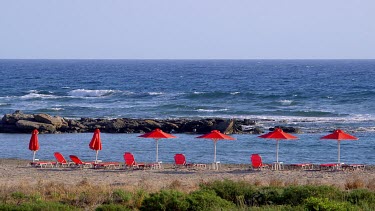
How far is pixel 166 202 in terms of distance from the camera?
12406 millimetres

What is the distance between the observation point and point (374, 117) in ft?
135

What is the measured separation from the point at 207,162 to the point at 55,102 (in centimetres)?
3081

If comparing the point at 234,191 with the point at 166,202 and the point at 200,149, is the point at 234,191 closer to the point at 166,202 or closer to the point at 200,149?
the point at 166,202

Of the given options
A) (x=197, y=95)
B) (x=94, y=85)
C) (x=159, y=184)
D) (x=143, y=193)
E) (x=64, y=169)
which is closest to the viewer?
(x=143, y=193)

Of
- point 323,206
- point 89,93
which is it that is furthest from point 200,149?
point 89,93

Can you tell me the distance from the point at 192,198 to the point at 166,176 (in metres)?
7.91

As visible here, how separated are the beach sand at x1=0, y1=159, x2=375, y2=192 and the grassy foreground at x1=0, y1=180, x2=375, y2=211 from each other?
2.96 meters

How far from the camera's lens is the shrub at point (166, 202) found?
12277 millimetres

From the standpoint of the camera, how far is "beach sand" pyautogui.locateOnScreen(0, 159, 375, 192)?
1847cm

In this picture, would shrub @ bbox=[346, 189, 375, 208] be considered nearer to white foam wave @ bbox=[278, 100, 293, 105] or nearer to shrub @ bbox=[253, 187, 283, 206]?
shrub @ bbox=[253, 187, 283, 206]

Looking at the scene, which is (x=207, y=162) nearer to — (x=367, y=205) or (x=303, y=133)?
(x=303, y=133)

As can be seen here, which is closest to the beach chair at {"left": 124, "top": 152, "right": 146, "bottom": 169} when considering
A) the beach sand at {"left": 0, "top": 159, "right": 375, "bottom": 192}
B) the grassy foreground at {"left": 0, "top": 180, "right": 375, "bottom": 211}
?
the beach sand at {"left": 0, "top": 159, "right": 375, "bottom": 192}

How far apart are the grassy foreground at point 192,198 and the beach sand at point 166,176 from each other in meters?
2.96

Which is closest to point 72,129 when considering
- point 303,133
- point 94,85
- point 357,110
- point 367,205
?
point 303,133
